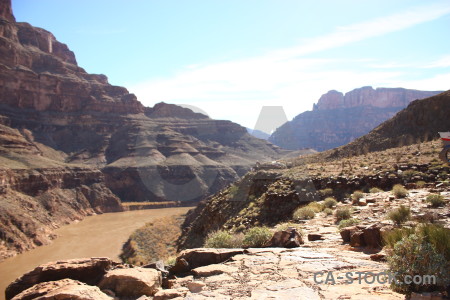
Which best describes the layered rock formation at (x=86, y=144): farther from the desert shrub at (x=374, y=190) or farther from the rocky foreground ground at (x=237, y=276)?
the rocky foreground ground at (x=237, y=276)

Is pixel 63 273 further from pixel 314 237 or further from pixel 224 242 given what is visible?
pixel 314 237

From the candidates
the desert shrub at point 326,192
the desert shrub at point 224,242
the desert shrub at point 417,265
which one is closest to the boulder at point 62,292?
the desert shrub at point 224,242

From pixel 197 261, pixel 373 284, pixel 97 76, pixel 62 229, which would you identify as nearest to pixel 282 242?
pixel 197 261

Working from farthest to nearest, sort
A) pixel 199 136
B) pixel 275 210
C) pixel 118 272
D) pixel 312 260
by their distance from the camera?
pixel 199 136, pixel 275 210, pixel 312 260, pixel 118 272

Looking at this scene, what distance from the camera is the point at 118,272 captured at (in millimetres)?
5734

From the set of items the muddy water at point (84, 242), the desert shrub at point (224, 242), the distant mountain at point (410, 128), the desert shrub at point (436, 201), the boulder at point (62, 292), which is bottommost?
the muddy water at point (84, 242)

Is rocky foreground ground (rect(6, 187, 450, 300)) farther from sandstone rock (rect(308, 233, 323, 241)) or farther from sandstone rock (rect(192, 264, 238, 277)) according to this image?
sandstone rock (rect(308, 233, 323, 241))

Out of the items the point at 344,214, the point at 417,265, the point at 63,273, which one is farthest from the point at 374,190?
the point at 63,273

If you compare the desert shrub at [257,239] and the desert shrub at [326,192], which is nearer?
the desert shrub at [257,239]

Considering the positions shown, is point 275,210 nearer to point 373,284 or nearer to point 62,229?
point 373,284

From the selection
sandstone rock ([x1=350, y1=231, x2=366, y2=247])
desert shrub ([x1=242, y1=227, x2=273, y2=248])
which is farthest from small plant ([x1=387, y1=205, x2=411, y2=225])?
desert shrub ([x1=242, y1=227, x2=273, y2=248])

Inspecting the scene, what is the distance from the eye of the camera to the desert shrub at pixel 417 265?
4.39 m

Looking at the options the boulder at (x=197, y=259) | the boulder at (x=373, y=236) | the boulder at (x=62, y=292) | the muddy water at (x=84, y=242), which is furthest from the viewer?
the muddy water at (x=84, y=242)

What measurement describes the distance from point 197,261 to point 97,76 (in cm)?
15273
